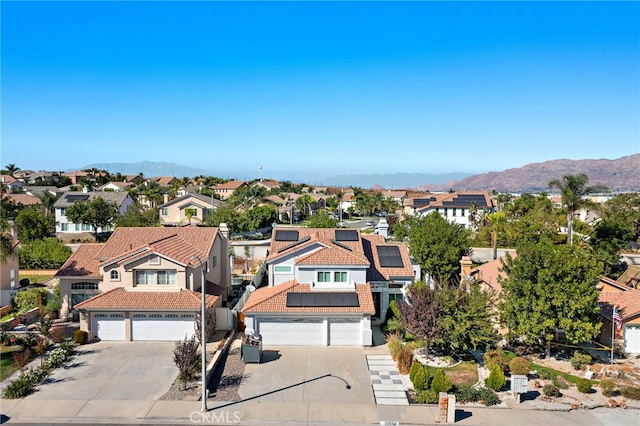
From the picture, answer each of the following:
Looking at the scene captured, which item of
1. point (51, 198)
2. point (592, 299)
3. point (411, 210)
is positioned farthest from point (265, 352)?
point (411, 210)

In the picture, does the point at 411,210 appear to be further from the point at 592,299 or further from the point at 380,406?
the point at 380,406

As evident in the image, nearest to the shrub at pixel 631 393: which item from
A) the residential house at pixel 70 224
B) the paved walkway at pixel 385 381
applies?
the paved walkway at pixel 385 381

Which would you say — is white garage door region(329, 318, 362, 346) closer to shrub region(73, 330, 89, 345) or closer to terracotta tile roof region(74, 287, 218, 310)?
terracotta tile roof region(74, 287, 218, 310)

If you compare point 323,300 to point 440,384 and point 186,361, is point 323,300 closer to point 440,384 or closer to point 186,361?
point 186,361

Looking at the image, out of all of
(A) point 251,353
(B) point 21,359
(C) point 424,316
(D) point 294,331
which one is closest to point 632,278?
(C) point 424,316

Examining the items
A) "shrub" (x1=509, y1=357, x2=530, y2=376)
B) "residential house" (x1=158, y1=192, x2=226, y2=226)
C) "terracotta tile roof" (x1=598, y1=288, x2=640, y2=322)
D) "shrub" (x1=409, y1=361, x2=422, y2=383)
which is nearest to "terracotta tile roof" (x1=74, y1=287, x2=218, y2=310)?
"shrub" (x1=409, y1=361, x2=422, y2=383)

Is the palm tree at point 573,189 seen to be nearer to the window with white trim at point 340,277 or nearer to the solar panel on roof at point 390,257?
the solar panel on roof at point 390,257
